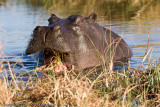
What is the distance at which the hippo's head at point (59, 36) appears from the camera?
5242mm

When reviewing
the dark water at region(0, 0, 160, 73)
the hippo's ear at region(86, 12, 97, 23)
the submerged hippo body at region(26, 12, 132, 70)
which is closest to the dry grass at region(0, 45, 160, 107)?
the submerged hippo body at region(26, 12, 132, 70)

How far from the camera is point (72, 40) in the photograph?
18.4 ft

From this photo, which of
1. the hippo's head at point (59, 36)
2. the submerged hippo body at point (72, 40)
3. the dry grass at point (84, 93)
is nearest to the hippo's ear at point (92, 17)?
the submerged hippo body at point (72, 40)

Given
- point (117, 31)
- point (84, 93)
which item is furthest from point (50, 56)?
point (117, 31)

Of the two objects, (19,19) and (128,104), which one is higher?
(19,19)

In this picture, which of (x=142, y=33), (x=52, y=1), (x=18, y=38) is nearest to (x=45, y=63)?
(x=18, y=38)

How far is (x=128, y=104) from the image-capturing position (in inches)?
139

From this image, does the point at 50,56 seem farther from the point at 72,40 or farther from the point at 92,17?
the point at 92,17

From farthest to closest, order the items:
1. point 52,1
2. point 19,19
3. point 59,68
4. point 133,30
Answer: point 52,1, point 19,19, point 133,30, point 59,68

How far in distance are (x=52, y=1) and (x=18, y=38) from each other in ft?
29.0

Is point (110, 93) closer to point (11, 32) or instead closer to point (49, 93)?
point (49, 93)

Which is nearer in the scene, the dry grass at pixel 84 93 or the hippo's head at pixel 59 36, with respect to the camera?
the dry grass at pixel 84 93

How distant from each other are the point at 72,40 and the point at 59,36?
315 millimetres

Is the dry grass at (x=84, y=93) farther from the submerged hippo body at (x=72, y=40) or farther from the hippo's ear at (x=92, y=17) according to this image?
the hippo's ear at (x=92, y=17)
